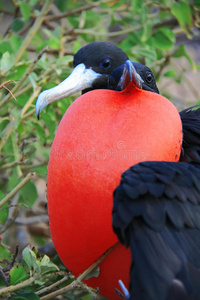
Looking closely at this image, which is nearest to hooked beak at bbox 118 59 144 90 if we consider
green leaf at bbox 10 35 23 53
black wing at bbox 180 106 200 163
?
black wing at bbox 180 106 200 163

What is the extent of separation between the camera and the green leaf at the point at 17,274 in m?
1.06

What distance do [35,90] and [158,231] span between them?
69 centimetres

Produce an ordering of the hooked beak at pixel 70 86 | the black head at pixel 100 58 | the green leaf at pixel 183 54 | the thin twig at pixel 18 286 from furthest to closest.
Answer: the green leaf at pixel 183 54, the black head at pixel 100 58, the hooked beak at pixel 70 86, the thin twig at pixel 18 286

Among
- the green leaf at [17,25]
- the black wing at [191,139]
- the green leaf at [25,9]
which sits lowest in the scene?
the black wing at [191,139]

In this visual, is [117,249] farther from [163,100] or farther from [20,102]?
[20,102]

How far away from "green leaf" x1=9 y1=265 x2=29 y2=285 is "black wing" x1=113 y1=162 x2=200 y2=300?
264 mm

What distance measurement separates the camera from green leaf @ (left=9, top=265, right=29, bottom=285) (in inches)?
41.6

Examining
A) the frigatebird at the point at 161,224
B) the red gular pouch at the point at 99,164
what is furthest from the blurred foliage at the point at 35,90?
the frigatebird at the point at 161,224

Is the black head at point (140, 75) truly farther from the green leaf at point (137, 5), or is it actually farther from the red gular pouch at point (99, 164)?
the green leaf at point (137, 5)

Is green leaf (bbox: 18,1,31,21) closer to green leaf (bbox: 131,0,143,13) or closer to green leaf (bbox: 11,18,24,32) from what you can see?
green leaf (bbox: 11,18,24,32)

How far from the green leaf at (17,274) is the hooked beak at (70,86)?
12.3 inches

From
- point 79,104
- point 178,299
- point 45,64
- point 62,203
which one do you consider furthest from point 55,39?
point 178,299

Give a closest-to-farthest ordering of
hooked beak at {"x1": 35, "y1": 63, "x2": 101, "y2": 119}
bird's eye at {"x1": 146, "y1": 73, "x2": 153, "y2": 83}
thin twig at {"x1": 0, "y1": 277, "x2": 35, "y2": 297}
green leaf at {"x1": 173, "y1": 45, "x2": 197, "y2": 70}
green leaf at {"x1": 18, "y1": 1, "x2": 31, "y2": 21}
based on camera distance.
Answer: thin twig at {"x1": 0, "y1": 277, "x2": 35, "y2": 297}
hooked beak at {"x1": 35, "y1": 63, "x2": 101, "y2": 119}
bird's eye at {"x1": 146, "y1": 73, "x2": 153, "y2": 83}
green leaf at {"x1": 18, "y1": 1, "x2": 31, "y2": 21}
green leaf at {"x1": 173, "y1": 45, "x2": 197, "y2": 70}

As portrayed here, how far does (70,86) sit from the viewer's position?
4.43 ft
